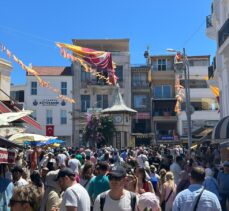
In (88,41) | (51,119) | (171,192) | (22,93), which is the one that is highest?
(88,41)

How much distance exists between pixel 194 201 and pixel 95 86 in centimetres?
4279

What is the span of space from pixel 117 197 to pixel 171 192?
11.5 ft

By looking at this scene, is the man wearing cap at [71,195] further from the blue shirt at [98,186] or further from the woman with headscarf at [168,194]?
the woman with headscarf at [168,194]

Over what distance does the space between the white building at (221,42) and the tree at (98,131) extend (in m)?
14.4

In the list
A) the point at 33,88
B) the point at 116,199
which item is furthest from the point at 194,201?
the point at 33,88

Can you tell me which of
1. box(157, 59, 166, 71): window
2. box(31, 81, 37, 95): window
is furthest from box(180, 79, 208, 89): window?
box(31, 81, 37, 95): window

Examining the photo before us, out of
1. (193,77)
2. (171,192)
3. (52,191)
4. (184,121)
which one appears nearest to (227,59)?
(171,192)

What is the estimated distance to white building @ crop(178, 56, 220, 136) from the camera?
44375 millimetres

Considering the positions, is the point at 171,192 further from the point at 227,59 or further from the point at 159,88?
the point at 159,88

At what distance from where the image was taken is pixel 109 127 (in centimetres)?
3878

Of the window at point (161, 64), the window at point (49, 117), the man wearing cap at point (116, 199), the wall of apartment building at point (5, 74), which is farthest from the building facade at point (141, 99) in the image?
the man wearing cap at point (116, 199)

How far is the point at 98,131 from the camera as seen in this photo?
39.5 meters

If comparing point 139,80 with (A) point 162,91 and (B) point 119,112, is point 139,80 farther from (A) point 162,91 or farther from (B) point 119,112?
(B) point 119,112

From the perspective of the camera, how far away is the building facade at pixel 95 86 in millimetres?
47281
